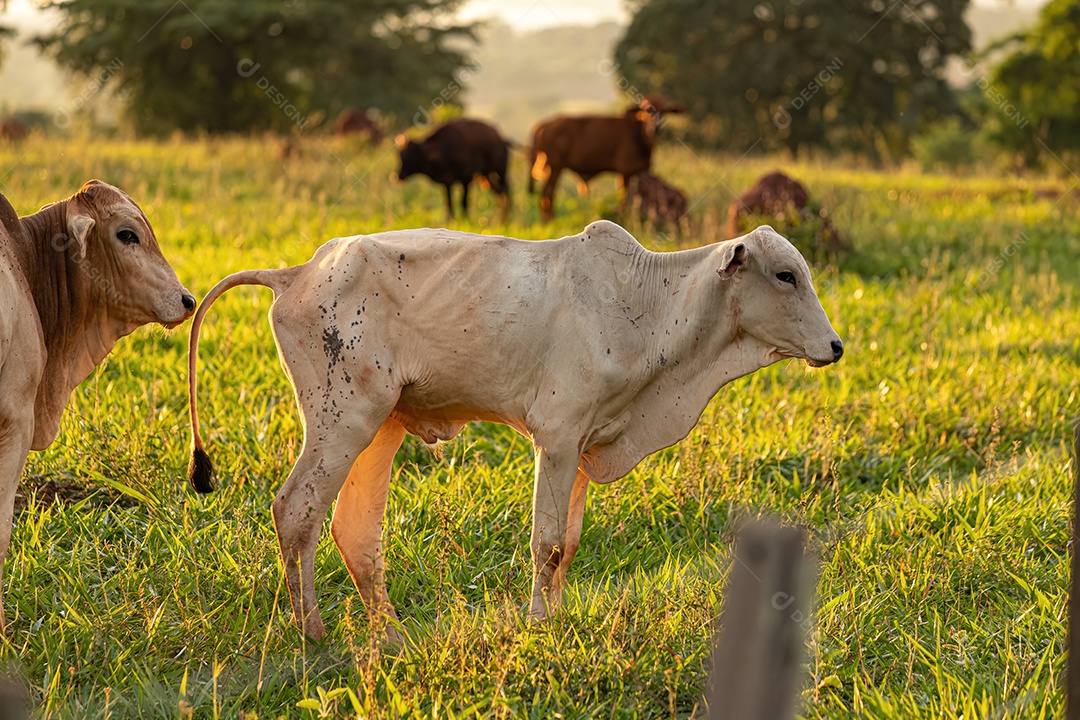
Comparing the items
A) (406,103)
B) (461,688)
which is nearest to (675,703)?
(461,688)

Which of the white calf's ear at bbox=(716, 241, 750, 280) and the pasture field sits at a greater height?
the white calf's ear at bbox=(716, 241, 750, 280)

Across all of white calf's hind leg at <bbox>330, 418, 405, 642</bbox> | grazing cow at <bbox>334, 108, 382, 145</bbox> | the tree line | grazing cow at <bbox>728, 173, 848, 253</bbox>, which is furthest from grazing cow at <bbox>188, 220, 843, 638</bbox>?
the tree line

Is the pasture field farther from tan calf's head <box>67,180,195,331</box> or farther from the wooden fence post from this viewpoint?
the wooden fence post

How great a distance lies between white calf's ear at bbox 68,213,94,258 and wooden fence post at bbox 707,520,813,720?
2815 millimetres

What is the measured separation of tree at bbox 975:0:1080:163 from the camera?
27578 millimetres

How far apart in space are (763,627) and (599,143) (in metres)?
12.0

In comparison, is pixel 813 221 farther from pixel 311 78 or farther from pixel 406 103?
pixel 311 78

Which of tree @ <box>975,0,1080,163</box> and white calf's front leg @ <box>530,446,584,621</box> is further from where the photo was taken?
tree @ <box>975,0,1080,163</box>

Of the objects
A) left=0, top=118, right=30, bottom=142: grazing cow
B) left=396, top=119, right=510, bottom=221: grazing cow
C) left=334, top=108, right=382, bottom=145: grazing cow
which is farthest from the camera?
left=0, top=118, right=30, bottom=142: grazing cow

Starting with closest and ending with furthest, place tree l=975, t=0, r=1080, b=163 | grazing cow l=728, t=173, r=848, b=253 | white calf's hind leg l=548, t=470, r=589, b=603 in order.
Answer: white calf's hind leg l=548, t=470, r=589, b=603 → grazing cow l=728, t=173, r=848, b=253 → tree l=975, t=0, r=1080, b=163

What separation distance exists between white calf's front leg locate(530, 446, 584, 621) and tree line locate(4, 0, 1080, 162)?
58.4 feet

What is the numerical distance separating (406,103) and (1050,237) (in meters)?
16.6

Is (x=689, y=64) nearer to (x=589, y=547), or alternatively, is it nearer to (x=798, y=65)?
(x=798, y=65)

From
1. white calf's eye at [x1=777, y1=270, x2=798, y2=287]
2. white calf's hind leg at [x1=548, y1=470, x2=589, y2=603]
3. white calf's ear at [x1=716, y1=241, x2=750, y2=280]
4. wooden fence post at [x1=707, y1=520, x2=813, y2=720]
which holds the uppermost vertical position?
white calf's ear at [x1=716, y1=241, x2=750, y2=280]
